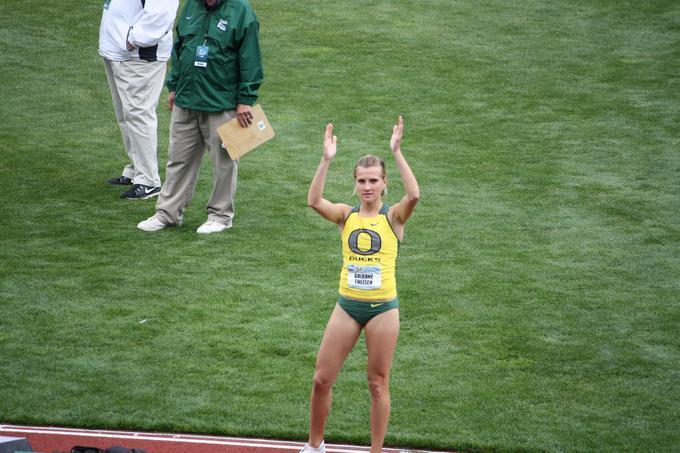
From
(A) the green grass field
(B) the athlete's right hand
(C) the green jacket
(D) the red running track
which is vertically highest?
(C) the green jacket

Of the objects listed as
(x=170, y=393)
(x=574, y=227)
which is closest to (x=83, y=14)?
(x=574, y=227)

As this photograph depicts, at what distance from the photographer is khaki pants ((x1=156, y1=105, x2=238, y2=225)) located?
8836 mm

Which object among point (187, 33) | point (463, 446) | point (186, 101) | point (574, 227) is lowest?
point (463, 446)

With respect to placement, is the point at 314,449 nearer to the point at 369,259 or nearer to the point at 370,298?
the point at 370,298

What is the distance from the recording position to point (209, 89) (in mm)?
8656

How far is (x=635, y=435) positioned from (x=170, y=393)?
9.42ft

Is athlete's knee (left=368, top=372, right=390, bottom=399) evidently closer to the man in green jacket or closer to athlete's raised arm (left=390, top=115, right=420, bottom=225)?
athlete's raised arm (left=390, top=115, right=420, bottom=225)

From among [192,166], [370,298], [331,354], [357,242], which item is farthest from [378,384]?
[192,166]

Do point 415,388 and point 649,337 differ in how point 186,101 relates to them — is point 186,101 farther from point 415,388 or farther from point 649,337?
point 649,337

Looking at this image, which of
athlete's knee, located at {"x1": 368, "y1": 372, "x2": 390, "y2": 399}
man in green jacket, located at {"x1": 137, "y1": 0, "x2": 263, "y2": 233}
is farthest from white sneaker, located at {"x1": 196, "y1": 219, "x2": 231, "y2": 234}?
athlete's knee, located at {"x1": 368, "y1": 372, "x2": 390, "y2": 399}

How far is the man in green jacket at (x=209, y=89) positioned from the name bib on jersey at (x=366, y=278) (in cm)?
351

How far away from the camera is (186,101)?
8.74 metres

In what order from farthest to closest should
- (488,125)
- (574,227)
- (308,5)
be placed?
(308,5) < (488,125) < (574,227)

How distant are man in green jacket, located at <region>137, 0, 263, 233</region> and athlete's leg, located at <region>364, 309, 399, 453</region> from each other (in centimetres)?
369
